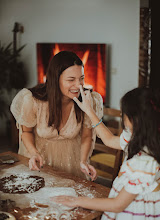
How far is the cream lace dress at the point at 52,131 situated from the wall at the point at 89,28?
2013 millimetres

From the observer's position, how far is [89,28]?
439cm

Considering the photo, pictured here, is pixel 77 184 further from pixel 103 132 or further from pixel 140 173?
pixel 140 173

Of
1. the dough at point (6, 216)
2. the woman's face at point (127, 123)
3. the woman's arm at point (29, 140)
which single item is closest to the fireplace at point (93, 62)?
the woman's arm at point (29, 140)

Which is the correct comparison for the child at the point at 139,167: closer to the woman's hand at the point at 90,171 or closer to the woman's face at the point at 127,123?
the woman's face at the point at 127,123

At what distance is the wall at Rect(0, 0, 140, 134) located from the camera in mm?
3936

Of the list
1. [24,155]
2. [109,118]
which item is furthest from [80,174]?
[109,118]

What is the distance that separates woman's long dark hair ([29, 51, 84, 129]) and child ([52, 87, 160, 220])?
2.17 feet

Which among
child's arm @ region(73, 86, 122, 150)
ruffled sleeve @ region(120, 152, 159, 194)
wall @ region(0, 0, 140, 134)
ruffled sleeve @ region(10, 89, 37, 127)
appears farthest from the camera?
wall @ region(0, 0, 140, 134)

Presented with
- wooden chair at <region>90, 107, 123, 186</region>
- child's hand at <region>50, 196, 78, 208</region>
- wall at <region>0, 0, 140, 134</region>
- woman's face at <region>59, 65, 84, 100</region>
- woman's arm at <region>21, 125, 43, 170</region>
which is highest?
wall at <region>0, 0, 140, 134</region>

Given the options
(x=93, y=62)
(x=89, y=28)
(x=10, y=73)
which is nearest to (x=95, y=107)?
(x=93, y=62)

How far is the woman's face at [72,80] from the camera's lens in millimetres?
1823

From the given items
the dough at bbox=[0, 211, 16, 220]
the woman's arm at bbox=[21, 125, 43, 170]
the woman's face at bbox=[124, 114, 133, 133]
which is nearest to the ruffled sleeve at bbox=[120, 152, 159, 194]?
the woman's face at bbox=[124, 114, 133, 133]

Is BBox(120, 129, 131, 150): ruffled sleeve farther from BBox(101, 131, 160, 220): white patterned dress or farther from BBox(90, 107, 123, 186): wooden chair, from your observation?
BBox(90, 107, 123, 186): wooden chair

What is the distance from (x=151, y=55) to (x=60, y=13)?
1.89 metres
